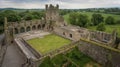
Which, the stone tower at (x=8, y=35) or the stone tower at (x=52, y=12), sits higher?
the stone tower at (x=52, y=12)

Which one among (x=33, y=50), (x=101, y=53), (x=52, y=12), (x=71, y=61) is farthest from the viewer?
(x=52, y=12)

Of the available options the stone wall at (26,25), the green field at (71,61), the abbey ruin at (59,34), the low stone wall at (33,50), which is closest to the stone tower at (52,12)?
the abbey ruin at (59,34)

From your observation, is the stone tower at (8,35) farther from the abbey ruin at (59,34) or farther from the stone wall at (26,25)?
the stone wall at (26,25)

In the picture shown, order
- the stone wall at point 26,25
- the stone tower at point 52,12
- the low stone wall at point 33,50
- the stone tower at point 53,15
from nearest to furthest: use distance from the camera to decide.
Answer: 1. the low stone wall at point 33,50
2. the stone wall at point 26,25
3. the stone tower at point 53,15
4. the stone tower at point 52,12

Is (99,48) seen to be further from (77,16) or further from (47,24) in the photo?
(77,16)

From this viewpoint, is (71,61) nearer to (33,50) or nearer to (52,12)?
(33,50)

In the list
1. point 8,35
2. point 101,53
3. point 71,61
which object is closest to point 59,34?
point 8,35
